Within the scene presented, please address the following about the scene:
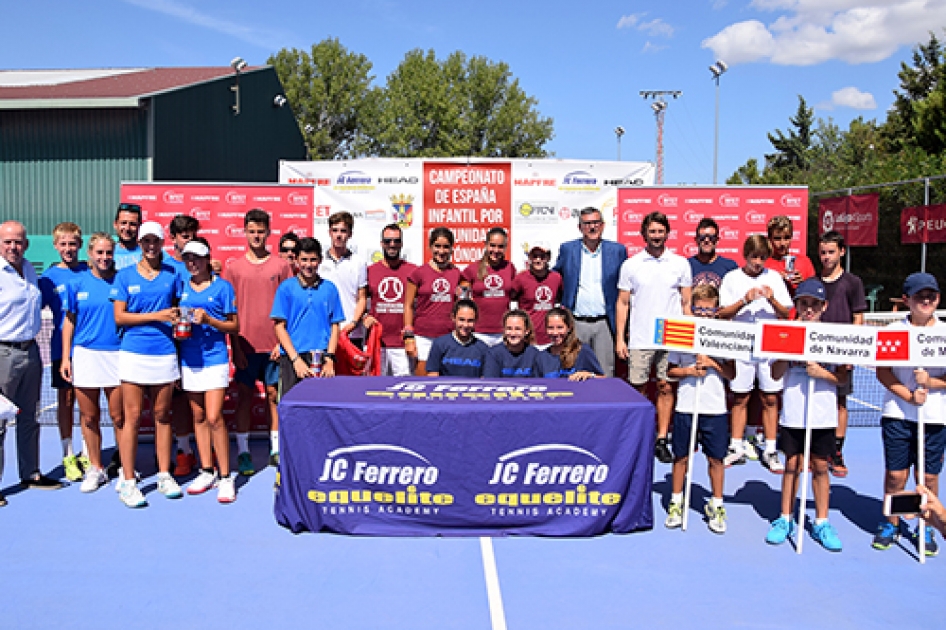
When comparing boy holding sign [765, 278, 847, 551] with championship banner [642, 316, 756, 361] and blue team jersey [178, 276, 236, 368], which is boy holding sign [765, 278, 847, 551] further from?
blue team jersey [178, 276, 236, 368]

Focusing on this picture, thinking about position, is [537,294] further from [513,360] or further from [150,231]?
[150,231]

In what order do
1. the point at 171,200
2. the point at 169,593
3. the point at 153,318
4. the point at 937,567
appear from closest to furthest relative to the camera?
the point at 169,593
the point at 937,567
the point at 153,318
the point at 171,200

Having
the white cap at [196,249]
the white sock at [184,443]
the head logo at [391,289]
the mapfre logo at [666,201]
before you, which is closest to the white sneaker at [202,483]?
the white sock at [184,443]

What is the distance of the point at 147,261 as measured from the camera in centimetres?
526

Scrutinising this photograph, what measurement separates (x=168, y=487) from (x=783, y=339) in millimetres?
4510

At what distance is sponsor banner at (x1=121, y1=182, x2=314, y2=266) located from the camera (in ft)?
26.8

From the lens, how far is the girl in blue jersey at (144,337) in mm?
5160

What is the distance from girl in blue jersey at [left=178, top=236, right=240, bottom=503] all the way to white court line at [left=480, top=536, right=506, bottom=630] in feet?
6.85

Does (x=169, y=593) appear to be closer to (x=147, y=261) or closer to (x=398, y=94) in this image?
(x=147, y=261)

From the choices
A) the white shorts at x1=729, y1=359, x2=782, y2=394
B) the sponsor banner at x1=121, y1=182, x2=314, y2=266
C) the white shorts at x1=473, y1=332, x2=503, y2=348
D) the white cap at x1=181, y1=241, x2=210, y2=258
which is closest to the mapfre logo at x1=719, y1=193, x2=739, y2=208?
the white shorts at x1=729, y1=359, x2=782, y2=394

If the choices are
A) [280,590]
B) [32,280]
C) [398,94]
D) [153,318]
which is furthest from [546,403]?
[398,94]

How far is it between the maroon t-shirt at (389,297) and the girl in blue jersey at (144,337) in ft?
6.18

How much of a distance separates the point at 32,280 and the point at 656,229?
4991 mm

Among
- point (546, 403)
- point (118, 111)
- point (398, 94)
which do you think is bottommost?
point (546, 403)
